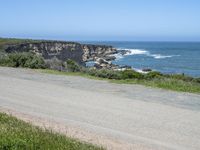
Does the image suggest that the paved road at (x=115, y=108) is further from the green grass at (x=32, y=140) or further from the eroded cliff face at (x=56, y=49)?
the eroded cliff face at (x=56, y=49)

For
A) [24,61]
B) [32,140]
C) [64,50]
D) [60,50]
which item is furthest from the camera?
[64,50]

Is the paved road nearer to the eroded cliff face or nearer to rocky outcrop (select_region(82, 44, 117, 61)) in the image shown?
the eroded cliff face

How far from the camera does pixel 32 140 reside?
8.24 metres

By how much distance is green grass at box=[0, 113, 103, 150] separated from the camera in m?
7.92

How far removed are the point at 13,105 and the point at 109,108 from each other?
8.46ft

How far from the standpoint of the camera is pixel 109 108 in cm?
1296

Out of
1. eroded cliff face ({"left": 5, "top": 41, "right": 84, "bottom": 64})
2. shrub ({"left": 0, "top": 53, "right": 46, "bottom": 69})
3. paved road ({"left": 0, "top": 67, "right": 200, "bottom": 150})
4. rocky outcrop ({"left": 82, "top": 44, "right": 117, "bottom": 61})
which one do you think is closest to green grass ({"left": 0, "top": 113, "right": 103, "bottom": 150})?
paved road ({"left": 0, "top": 67, "right": 200, "bottom": 150})

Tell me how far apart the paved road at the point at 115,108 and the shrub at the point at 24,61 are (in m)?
6.94

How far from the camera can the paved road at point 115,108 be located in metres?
9.90

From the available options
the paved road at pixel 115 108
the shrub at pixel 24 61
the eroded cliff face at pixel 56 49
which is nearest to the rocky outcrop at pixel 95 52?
the eroded cliff face at pixel 56 49

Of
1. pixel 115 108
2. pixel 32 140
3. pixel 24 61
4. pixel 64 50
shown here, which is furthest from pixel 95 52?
pixel 32 140

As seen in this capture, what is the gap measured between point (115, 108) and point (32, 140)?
4.98m

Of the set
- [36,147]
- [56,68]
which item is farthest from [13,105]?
[56,68]

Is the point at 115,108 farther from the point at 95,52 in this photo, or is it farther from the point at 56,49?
the point at 95,52
